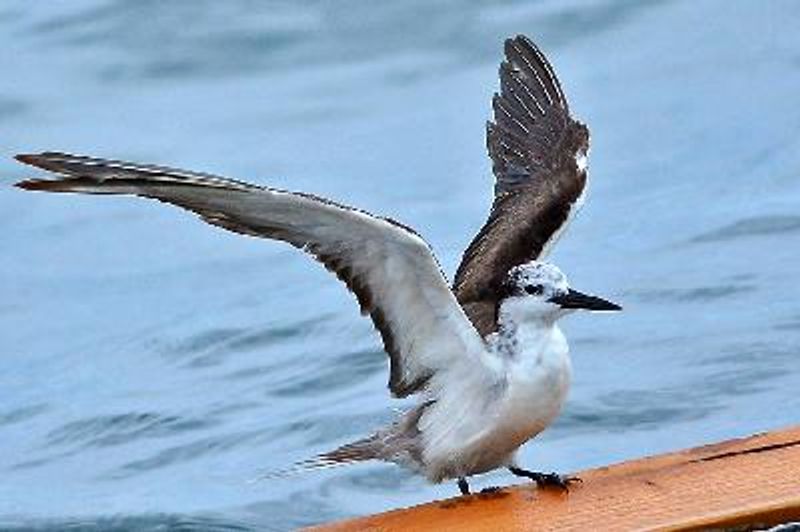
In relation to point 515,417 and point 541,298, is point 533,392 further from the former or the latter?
point 541,298

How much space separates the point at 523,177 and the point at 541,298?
1477 millimetres

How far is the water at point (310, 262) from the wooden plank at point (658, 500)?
3717 mm

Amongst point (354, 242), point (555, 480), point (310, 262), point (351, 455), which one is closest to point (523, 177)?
point (351, 455)

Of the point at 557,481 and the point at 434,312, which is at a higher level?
the point at 434,312

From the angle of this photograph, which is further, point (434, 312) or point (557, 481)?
point (434, 312)

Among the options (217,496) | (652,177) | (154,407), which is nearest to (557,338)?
(217,496)

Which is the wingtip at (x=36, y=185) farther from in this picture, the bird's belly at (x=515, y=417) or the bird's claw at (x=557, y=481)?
the bird's belly at (x=515, y=417)

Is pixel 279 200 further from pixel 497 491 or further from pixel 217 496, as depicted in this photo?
pixel 217 496

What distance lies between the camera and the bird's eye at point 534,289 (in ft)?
25.1

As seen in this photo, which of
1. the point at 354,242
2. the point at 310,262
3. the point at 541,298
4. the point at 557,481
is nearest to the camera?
the point at 557,481

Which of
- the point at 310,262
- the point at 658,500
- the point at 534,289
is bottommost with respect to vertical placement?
the point at 658,500

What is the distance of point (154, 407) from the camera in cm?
1202

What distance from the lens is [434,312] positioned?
7.41m

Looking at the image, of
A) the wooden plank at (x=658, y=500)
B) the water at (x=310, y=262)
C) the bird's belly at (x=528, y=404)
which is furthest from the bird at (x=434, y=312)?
the water at (x=310, y=262)
